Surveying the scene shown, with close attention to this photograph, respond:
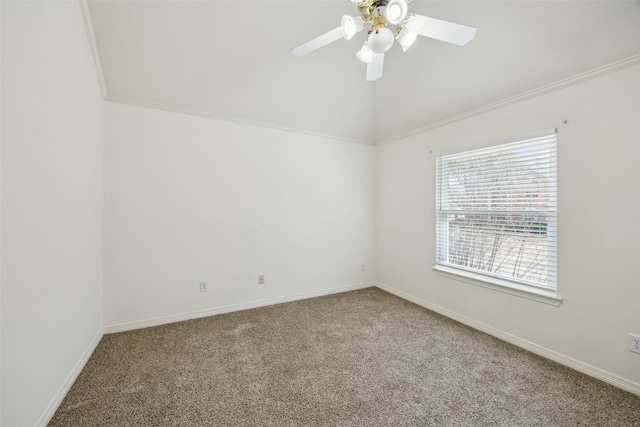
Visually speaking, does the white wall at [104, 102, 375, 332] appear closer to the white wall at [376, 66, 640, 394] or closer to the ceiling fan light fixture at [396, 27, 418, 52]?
the white wall at [376, 66, 640, 394]

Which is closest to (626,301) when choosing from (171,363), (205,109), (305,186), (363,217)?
(363,217)

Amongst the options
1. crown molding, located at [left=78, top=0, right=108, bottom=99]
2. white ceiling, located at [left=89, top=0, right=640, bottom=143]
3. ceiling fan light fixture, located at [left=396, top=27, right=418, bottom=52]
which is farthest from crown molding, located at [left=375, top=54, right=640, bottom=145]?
crown molding, located at [left=78, top=0, right=108, bottom=99]

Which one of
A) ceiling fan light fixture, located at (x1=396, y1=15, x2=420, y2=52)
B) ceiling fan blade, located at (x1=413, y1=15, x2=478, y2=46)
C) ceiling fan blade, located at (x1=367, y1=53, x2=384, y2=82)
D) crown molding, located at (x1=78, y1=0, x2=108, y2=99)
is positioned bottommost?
ceiling fan blade, located at (x1=413, y1=15, x2=478, y2=46)

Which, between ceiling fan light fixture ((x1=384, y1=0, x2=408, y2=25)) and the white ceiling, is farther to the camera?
the white ceiling

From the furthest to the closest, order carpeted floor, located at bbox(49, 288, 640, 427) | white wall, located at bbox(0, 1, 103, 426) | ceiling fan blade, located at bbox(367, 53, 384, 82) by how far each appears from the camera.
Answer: ceiling fan blade, located at bbox(367, 53, 384, 82) < carpeted floor, located at bbox(49, 288, 640, 427) < white wall, located at bbox(0, 1, 103, 426)

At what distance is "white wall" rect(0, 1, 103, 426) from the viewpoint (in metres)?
1.16

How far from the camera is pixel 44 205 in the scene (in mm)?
1429

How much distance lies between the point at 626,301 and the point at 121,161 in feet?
14.3

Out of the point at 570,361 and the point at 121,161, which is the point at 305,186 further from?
the point at 570,361

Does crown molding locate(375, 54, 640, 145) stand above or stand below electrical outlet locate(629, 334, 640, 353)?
above

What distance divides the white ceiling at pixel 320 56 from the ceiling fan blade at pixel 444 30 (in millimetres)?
983

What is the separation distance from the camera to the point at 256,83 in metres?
2.78

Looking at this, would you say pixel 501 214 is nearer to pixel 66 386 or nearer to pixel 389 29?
pixel 389 29

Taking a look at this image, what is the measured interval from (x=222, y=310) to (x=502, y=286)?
3.01m
